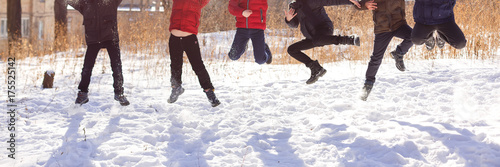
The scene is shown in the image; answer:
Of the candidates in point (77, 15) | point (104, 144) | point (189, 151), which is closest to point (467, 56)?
point (189, 151)

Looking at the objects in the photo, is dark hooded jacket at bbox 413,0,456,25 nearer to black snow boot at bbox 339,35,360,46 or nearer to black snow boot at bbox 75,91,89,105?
black snow boot at bbox 339,35,360,46

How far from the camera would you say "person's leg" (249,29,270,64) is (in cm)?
551

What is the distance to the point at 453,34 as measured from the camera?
15.0 ft

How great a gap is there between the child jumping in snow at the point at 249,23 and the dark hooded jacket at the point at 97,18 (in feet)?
5.45

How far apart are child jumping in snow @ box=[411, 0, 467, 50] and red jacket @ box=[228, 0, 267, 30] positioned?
6.73ft

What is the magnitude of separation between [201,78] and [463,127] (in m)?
3.25

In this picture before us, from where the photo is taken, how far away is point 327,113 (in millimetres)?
5352

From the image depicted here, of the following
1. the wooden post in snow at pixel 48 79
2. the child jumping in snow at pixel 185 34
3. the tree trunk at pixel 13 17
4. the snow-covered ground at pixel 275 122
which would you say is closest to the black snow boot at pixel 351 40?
the snow-covered ground at pixel 275 122

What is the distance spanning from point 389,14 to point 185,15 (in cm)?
264

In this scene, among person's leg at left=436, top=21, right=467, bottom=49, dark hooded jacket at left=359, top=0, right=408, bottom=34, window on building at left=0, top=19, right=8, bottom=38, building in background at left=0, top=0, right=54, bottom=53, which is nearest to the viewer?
person's leg at left=436, top=21, right=467, bottom=49

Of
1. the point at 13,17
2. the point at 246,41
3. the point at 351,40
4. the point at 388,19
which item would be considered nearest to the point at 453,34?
the point at 388,19

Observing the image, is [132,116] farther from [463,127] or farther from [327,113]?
[463,127]

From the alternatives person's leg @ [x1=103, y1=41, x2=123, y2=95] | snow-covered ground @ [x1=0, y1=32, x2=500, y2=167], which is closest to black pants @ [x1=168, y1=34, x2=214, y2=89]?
snow-covered ground @ [x1=0, y1=32, x2=500, y2=167]

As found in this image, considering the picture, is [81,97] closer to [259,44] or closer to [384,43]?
[259,44]
